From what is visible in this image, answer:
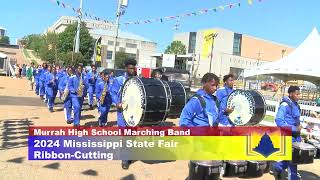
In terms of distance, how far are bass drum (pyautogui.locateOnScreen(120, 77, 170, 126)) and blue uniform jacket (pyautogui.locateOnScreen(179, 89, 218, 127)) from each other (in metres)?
1.73

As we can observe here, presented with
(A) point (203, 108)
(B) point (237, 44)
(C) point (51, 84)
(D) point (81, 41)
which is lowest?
(C) point (51, 84)

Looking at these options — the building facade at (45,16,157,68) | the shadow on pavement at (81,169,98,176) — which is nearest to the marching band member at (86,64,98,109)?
the shadow on pavement at (81,169,98,176)

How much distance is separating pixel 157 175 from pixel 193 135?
7.87ft

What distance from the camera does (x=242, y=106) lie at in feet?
33.7

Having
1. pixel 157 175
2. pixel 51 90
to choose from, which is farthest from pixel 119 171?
pixel 51 90

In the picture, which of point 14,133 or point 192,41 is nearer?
point 14,133

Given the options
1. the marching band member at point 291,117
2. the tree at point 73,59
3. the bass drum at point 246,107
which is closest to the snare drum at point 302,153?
the marching band member at point 291,117

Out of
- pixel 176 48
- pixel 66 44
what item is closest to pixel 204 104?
pixel 66 44

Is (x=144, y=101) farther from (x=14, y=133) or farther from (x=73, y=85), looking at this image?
(x=73, y=85)

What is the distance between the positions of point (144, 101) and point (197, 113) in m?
1.81

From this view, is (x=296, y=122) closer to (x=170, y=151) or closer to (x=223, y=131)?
(x=223, y=131)

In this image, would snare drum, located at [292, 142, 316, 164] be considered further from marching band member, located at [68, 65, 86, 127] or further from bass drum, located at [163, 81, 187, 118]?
marching band member, located at [68, 65, 86, 127]

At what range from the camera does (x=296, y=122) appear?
729cm

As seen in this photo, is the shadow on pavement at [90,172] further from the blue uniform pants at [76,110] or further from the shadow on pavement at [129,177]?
the blue uniform pants at [76,110]
